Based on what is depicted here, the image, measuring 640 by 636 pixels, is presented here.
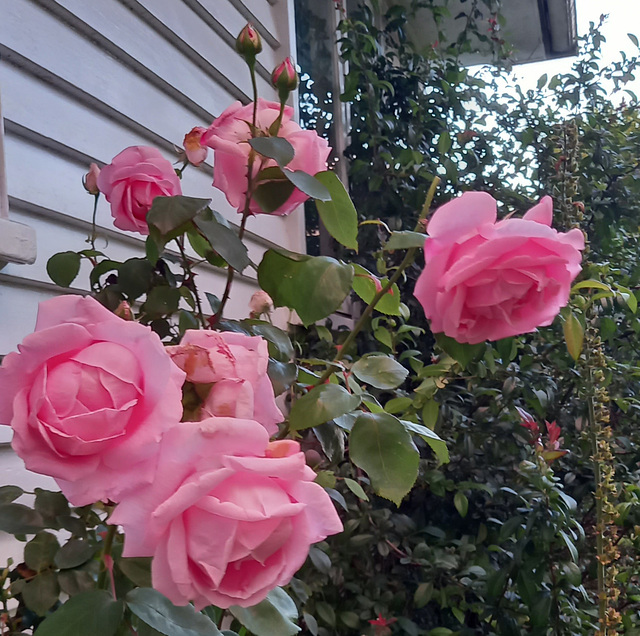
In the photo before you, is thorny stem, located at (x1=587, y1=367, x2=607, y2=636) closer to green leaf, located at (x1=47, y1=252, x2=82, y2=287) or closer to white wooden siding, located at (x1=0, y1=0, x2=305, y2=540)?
white wooden siding, located at (x1=0, y1=0, x2=305, y2=540)

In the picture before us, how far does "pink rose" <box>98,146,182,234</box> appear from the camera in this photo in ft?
1.89

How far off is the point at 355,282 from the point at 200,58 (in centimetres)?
85

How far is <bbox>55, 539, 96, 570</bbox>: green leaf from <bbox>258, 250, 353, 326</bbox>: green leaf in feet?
0.83

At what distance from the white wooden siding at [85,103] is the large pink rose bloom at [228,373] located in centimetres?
52

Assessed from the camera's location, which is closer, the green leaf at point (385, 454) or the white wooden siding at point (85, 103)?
the green leaf at point (385, 454)

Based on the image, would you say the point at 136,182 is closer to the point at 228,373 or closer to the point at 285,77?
the point at 285,77

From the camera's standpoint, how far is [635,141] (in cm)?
196

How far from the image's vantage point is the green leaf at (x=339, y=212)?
1.82ft

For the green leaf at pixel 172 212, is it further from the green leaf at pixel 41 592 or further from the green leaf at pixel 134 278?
the green leaf at pixel 41 592

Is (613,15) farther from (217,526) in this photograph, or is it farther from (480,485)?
(217,526)

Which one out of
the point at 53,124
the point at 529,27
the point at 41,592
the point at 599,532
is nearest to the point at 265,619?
the point at 41,592

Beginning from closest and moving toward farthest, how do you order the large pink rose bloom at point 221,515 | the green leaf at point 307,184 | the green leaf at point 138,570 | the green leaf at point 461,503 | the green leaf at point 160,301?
the large pink rose bloom at point 221,515
the green leaf at point 138,570
the green leaf at point 307,184
the green leaf at point 160,301
the green leaf at point 461,503

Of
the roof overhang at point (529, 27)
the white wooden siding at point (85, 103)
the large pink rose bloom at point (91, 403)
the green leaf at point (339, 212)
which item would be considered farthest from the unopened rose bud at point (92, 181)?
the roof overhang at point (529, 27)

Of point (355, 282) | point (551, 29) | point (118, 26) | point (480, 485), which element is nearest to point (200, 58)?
point (118, 26)
